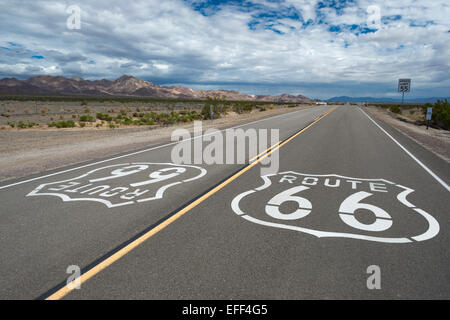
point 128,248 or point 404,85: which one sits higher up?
point 404,85

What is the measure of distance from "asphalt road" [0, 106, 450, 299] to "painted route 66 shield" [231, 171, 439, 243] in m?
0.03

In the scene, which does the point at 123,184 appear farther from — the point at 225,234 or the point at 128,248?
the point at 225,234

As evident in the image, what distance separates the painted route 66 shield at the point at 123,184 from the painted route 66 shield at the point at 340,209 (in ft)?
6.10

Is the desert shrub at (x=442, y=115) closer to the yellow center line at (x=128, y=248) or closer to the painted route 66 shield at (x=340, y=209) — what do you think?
the painted route 66 shield at (x=340, y=209)

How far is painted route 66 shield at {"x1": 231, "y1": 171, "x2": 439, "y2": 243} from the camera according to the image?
4574 millimetres

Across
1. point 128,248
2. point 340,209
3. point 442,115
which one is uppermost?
point 442,115

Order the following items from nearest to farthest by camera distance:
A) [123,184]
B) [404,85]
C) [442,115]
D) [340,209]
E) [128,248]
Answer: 1. [128,248]
2. [340,209]
3. [123,184]
4. [442,115]
5. [404,85]

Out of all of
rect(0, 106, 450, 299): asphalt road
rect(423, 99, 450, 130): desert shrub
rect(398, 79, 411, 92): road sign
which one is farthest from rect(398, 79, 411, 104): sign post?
rect(0, 106, 450, 299): asphalt road

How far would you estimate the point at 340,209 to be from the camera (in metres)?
5.39

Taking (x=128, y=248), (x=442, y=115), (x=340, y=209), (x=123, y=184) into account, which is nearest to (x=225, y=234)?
(x=128, y=248)

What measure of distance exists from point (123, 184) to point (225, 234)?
3.49 m

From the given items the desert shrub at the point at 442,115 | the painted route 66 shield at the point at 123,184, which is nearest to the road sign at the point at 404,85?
the desert shrub at the point at 442,115

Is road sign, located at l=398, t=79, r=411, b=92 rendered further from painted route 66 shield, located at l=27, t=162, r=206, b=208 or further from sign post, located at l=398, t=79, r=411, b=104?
painted route 66 shield, located at l=27, t=162, r=206, b=208

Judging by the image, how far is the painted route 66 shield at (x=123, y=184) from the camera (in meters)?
6.11
